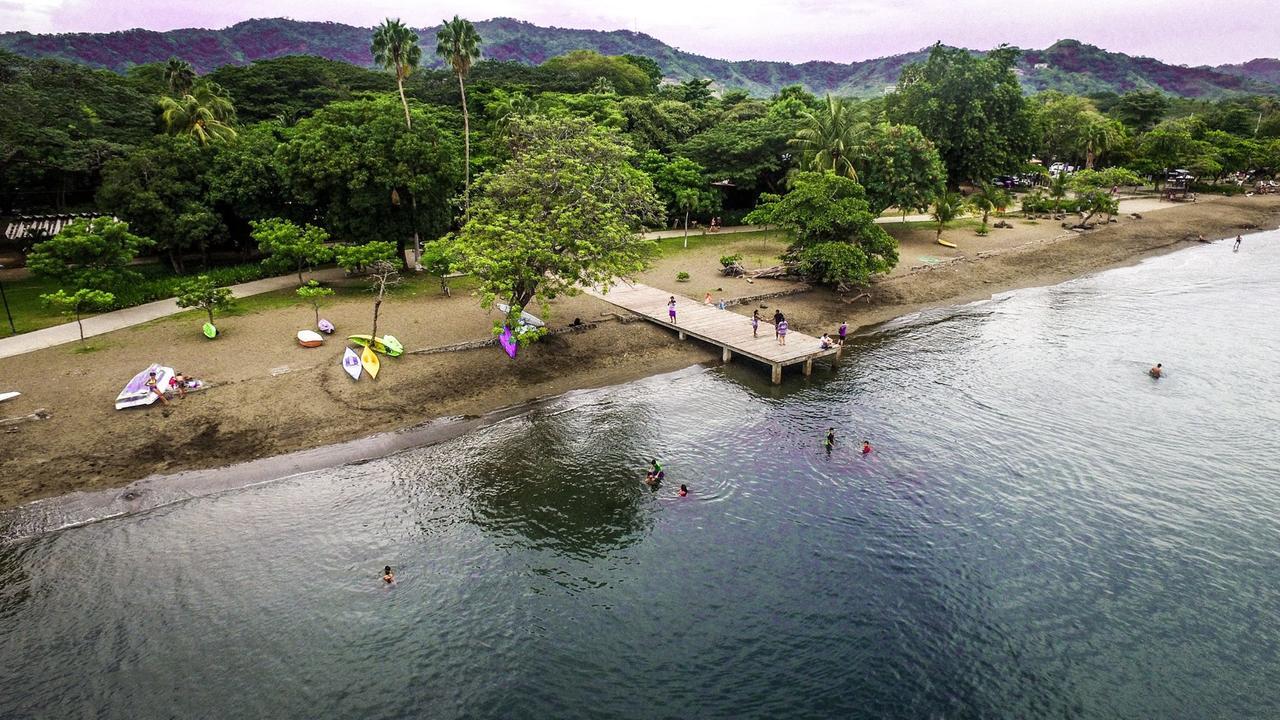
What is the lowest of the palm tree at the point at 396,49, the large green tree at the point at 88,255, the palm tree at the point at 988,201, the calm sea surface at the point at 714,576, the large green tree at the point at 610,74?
the calm sea surface at the point at 714,576

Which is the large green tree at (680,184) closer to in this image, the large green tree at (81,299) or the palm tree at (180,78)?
the large green tree at (81,299)

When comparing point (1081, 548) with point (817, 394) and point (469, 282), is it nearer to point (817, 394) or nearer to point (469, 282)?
point (817, 394)

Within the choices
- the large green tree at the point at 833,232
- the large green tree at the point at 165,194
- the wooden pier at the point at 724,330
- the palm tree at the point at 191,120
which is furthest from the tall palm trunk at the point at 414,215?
the large green tree at the point at 833,232

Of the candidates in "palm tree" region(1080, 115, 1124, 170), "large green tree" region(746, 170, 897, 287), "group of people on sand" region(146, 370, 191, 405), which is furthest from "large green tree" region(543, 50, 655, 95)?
"group of people on sand" region(146, 370, 191, 405)

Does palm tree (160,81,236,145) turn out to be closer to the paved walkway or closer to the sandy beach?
the paved walkway

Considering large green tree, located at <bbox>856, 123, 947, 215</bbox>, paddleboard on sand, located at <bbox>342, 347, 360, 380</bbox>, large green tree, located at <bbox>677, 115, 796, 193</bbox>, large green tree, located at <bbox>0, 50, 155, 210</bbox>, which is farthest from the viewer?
large green tree, located at <bbox>677, 115, 796, 193</bbox>

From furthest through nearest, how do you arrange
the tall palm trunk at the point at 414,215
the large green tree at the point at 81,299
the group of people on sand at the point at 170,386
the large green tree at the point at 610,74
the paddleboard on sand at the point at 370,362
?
the large green tree at the point at 610,74 < the tall palm trunk at the point at 414,215 < the large green tree at the point at 81,299 < the paddleboard on sand at the point at 370,362 < the group of people on sand at the point at 170,386

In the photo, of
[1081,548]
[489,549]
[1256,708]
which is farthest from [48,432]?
[1256,708]

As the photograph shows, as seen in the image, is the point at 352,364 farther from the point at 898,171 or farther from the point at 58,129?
the point at 898,171
